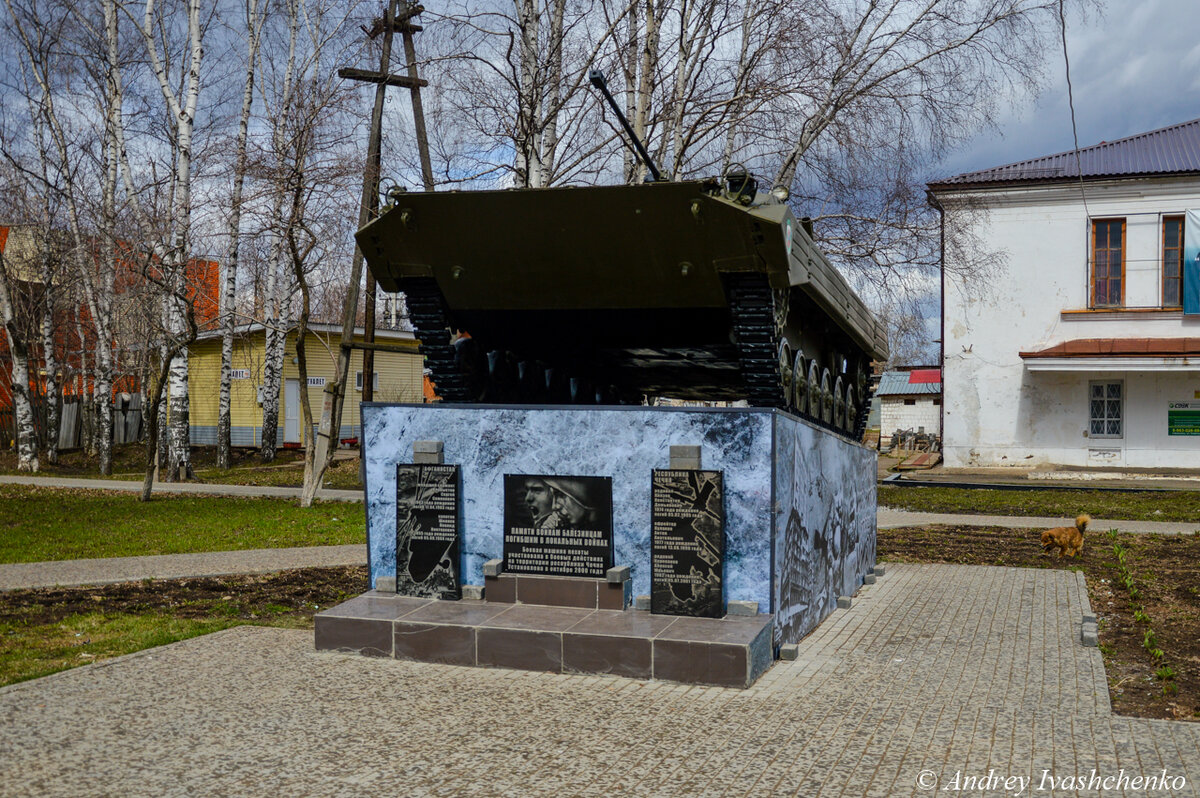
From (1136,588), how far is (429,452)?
628cm

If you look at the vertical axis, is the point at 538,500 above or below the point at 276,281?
below

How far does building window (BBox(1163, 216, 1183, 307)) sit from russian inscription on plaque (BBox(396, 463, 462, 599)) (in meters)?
21.2

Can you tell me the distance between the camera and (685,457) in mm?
6520

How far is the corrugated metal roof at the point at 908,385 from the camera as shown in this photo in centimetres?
4303

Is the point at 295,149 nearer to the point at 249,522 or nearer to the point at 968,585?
the point at 249,522

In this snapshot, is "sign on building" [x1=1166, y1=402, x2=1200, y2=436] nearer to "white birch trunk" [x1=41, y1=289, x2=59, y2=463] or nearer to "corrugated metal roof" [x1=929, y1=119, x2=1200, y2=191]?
"corrugated metal roof" [x1=929, y1=119, x2=1200, y2=191]

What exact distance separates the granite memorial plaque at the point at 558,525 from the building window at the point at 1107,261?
20382mm

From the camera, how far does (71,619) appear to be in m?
7.62

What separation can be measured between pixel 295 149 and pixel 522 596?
9.26m

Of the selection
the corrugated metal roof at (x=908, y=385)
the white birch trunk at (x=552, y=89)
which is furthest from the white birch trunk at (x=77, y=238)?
the corrugated metal roof at (x=908, y=385)

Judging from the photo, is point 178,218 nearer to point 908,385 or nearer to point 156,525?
point 156,525


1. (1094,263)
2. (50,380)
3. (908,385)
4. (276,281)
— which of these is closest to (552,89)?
(276,281)

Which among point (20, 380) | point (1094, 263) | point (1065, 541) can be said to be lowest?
point (1065, 541)

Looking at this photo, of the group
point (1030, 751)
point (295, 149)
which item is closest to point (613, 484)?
point (1030, 751)
